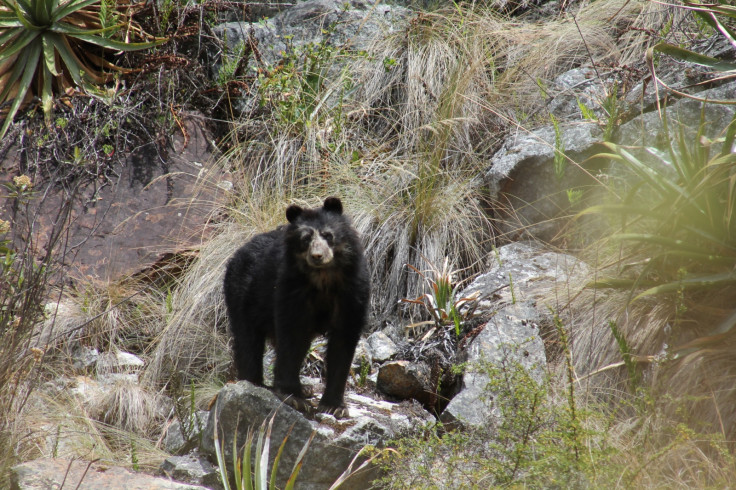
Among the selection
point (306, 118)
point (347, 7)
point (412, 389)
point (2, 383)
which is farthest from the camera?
point (347, 7)

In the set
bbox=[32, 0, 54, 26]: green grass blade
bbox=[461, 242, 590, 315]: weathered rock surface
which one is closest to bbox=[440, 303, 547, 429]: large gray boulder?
bbox=[461, 242, 590, 315]: weathered rock surface

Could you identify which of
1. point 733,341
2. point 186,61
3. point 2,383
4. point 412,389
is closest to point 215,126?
point 186,61

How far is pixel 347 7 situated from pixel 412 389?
16.6ft

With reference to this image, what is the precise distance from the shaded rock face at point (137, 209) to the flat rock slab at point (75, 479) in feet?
9.85

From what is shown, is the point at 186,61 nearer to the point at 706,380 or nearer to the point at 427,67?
the point at 427,67

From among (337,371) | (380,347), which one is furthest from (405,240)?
(337,371)

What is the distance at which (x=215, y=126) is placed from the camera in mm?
7742

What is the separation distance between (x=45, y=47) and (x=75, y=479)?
16.1 ft

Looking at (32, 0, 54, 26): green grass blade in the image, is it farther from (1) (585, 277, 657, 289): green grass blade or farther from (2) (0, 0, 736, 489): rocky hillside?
(1) (585, 277, 657, 289): green grass blade

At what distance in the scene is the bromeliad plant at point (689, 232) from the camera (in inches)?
160

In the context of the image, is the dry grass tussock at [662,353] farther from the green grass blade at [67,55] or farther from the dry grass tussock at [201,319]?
the green grass blade at [67,55]

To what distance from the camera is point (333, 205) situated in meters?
4.39

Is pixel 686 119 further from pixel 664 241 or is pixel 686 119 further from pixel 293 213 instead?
pixel 293 213

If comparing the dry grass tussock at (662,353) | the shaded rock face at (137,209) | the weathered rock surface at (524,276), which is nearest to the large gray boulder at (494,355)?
the weathered rock surface at (524,276)
